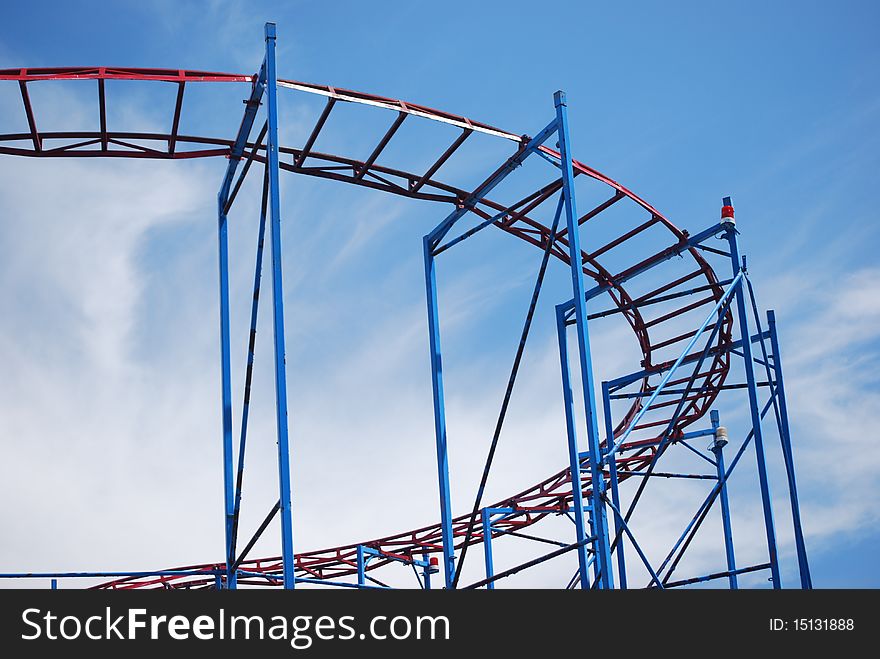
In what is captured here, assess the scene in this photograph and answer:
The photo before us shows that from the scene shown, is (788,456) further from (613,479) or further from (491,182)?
(491,182)

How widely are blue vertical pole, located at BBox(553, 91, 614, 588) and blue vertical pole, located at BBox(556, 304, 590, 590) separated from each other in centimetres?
35

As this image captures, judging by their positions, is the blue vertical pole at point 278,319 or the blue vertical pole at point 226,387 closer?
the blue vertical pole at point 278,319

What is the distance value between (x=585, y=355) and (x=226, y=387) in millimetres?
4542

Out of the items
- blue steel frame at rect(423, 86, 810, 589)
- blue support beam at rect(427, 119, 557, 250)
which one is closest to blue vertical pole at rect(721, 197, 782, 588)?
blue steel frame at rect(423, 86, 810, 589)

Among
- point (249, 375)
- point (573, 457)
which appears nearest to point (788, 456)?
point (573, 457)

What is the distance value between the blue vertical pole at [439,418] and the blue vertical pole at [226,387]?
2.99m

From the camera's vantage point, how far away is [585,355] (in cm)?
1252

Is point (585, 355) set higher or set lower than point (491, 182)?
lower

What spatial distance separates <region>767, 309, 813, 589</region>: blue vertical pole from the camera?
14430 millimetres

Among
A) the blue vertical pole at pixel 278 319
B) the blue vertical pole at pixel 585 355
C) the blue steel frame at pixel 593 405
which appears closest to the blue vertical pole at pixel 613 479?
the blue steel frame at pixel 593 405

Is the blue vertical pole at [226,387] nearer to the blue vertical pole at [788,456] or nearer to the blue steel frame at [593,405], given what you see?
the blue steel frame at [593,405]

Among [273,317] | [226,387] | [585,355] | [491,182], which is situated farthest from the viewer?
[491,182]

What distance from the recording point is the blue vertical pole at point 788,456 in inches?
568
